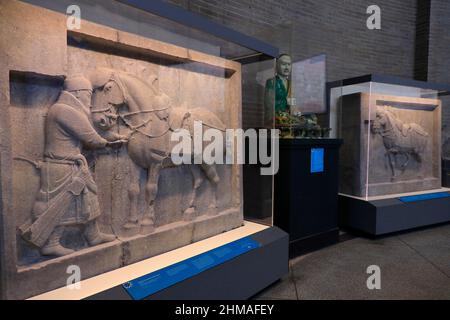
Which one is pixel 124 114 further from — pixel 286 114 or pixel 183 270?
pixel 286 114

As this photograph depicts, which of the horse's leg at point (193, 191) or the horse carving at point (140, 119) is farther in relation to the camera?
the horse's leg at point (193, 191)

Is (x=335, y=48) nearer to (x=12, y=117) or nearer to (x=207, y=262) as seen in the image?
(x=207, y=262)

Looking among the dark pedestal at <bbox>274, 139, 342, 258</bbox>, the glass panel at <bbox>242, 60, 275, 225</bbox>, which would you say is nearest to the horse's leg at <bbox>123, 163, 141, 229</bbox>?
the glass panel at <bbox>242, 60, 275, 225</bbox>

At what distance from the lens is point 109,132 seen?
6.89 feet

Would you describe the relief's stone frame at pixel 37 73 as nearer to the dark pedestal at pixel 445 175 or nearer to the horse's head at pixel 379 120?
the horse's head at pixel 379 120

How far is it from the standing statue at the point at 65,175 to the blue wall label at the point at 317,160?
7.89ft

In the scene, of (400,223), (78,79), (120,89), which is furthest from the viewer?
(400,223)

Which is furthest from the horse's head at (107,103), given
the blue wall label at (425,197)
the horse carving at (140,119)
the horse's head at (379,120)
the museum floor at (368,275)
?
the blue wall label at (425,197)

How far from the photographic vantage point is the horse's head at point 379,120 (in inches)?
177

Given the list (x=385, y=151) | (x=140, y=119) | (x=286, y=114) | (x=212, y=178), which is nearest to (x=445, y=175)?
(x=385, y=151)

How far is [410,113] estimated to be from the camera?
4914 mm
